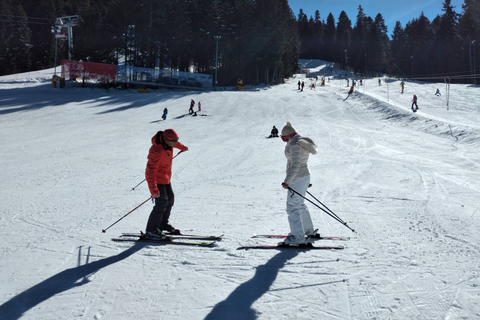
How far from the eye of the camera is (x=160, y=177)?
522cm

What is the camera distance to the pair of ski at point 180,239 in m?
5.14

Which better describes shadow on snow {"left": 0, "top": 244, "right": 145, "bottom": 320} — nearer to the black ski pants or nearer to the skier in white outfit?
the black ski pants

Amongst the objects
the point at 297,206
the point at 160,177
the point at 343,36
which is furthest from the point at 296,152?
the point at 343,36

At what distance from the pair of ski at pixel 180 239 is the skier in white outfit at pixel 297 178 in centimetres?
106

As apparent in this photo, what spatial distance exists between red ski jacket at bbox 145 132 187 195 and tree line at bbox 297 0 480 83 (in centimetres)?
5542

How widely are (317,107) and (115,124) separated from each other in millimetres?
17034

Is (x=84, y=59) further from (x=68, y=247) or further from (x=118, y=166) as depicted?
(x=68, y=247)

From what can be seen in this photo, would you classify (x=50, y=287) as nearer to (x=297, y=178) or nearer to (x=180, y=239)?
(x=180, y=239)

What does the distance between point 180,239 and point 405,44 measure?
93.2 meters

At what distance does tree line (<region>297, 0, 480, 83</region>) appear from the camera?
66562 millimetres

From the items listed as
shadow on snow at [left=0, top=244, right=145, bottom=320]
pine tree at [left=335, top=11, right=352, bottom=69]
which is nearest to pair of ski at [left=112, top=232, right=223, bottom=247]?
shadow on snow at [left=0, top=244, right=145, bottom=320]

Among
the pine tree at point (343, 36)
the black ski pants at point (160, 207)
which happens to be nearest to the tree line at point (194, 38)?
the pine tree at point (343, 36)

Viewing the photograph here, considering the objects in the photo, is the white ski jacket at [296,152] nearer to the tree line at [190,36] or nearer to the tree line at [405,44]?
the tree line at [190,36]

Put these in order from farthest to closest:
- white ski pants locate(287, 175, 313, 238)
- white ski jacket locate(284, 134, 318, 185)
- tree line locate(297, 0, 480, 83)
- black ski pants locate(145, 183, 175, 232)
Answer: tree line locate(297, 0, 480, 83)
black ski pants locate(145, 183, 175, 232)
white ski pants locate(287, 175, 313, 238)
white ski jacket locate(284, 134, 318, 185)
